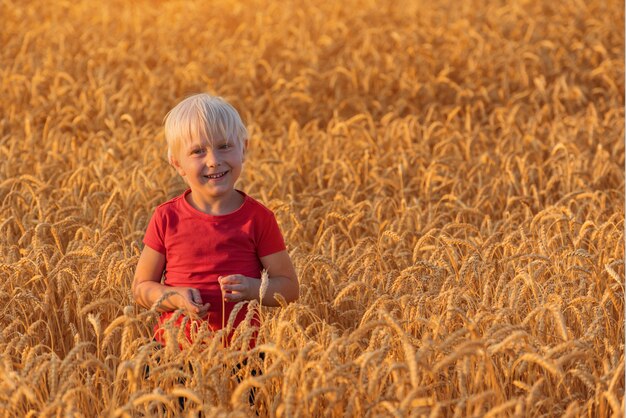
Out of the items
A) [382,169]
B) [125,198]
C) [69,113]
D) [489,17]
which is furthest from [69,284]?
[489,17]

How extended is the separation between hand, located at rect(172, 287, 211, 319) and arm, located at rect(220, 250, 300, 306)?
74 mm

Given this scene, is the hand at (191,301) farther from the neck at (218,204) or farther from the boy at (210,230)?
the neck at (218,204)

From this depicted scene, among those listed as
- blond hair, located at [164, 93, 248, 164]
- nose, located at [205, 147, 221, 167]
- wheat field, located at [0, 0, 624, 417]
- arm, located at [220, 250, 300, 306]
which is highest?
blond hair, located at [164, 93, 248, 164]

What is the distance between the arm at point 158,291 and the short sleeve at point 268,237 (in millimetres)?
236

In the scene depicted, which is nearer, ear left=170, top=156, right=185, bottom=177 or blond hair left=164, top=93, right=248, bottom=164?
blond hair left=164, top=93, right=248, bottom=164

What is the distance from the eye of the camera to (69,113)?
714 centimetres

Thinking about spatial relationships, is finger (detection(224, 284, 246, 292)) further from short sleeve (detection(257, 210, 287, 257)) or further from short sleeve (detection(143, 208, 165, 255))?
short sleeve (detection(143, 208, 165, 255))

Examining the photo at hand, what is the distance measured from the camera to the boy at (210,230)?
9.66 feet

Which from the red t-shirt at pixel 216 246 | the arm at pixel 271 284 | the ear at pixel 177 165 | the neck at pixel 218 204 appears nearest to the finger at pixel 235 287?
the arm at pixel 271 284

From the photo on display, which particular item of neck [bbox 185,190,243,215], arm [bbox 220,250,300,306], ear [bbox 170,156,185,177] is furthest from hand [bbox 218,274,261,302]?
ear [bbox 170,156,185,177]

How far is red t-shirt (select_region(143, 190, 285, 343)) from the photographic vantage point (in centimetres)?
299

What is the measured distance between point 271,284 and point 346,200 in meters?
2.03

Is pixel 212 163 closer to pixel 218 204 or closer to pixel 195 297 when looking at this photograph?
pixel 218 204

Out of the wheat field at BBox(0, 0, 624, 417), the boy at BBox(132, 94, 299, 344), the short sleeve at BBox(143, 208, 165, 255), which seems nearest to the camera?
the wheat field at BBox(0, 0, 624, 417)
